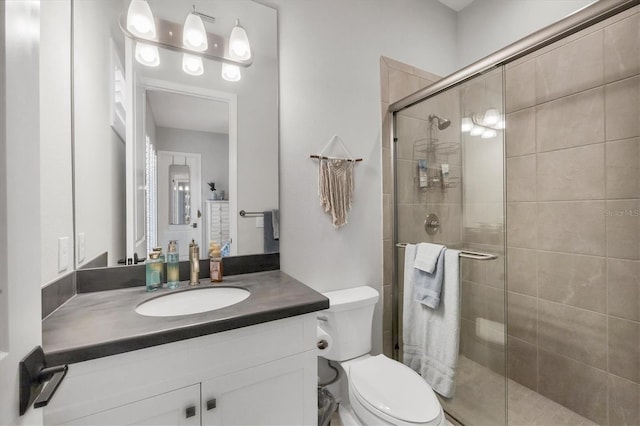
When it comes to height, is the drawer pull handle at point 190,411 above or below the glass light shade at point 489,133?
below

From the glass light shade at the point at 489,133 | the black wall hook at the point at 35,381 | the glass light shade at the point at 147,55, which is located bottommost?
the black wall hook at the point at 35,381

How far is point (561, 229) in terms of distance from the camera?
166cm

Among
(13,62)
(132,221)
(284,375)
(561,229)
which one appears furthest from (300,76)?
(561,229)

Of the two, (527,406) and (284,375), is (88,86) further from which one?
(527,406)

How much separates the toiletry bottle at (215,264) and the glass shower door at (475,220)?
1199 mm

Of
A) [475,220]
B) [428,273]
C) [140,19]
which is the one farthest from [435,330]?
[140,19]

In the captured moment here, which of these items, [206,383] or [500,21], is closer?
[206,383]

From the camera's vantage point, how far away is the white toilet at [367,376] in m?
1.12

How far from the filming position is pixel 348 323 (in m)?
1.54

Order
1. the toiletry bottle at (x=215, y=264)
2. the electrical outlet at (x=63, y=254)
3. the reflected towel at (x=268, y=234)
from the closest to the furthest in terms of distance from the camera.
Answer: the electrical outlet at (x=63, y=254)
the toiletry bottle at (x=215, y=264)
the reflected towel at (x=268, y=234)

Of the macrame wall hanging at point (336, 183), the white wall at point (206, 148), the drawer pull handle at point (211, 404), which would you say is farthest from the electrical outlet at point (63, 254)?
the macrame wall hanging at point (336, 183)

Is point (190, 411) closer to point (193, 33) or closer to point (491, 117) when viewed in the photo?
point (193, 33)

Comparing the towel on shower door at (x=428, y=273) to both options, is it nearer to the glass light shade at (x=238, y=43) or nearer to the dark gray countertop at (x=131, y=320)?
the dark gray countertop at (x=131, y=320)

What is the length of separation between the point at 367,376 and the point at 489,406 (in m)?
0.71
